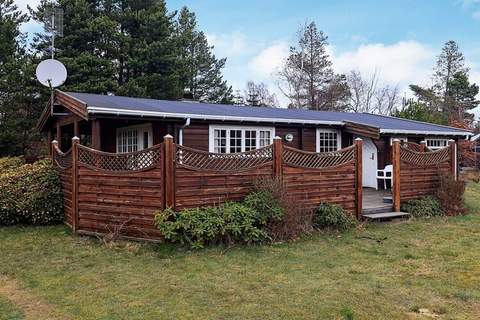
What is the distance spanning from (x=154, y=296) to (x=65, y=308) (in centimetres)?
96

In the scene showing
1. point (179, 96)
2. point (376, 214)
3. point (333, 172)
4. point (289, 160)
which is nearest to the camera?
point (289, 160)

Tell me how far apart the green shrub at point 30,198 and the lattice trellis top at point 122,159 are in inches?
69.6

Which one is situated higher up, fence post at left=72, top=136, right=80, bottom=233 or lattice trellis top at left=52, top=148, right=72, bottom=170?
lattice trellis top at left=52, top=148, right=72, bottom=170

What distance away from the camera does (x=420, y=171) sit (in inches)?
423

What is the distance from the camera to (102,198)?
7988mm

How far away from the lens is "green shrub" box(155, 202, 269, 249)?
23.0 feet

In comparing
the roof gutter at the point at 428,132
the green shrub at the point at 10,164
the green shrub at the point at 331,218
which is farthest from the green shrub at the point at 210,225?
the green shrub at the point at 10,164

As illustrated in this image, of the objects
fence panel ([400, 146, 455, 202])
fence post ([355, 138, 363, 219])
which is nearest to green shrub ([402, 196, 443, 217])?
fence panel ([400, 146, 455, 202])

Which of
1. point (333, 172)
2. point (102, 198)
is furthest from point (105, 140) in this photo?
point (333, 172)

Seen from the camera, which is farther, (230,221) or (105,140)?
(105,140)

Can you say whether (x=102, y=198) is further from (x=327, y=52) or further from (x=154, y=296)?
(x=327, y=52)

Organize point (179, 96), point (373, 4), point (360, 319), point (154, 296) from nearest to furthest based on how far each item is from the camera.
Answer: point (360, 319) < point (154, 296) < point (373, 4) < point (179, 96)

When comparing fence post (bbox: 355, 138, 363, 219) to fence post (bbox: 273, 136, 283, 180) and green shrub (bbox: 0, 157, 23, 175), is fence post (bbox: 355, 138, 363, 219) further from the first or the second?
green shrub (bbox: 0, 157, 23, 175)

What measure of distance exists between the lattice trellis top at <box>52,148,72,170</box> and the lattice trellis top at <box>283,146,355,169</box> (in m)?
4.59
